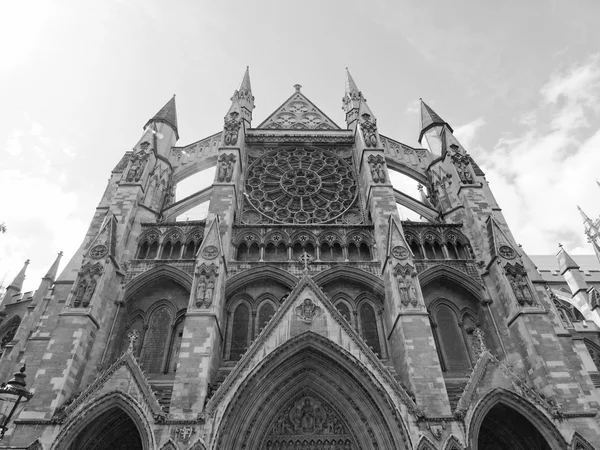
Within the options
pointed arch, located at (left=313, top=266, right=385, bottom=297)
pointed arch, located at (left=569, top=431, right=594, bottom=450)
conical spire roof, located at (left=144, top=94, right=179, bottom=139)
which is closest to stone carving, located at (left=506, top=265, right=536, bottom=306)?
pointed arch, located at (left=569, top=431, right=594, bottom=450)

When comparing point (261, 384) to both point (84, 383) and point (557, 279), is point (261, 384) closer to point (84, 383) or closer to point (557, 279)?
point (84, 383)

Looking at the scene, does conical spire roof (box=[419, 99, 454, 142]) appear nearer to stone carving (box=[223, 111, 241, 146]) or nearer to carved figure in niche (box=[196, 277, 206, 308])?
stone carving (box=[223, 111, 241, 146])

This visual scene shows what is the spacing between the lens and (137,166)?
18.8 m

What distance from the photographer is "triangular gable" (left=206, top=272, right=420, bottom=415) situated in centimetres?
1213

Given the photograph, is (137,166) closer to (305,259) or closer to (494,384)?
(305,259)

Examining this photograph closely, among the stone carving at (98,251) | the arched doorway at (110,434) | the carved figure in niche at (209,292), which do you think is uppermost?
the stone carving at (98,251)

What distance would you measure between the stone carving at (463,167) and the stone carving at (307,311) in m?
9.85

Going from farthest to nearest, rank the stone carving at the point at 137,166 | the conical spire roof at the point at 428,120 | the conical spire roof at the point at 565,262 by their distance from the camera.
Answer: the conical spire roof at the point at 565,262
the conical spire roof at the point at 428,120
the stone carving at the point at 137,166

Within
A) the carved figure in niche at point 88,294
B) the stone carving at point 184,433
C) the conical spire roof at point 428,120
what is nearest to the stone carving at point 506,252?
the conical spire roof at point 428,120

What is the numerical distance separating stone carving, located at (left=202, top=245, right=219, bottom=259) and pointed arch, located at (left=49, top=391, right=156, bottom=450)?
16.9ft

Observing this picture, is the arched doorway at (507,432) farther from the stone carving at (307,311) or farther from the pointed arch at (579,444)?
the stone carving at (307,311)

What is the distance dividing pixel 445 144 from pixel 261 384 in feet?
49.6

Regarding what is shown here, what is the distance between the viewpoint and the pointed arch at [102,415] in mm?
11203

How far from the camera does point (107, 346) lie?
14320mm
